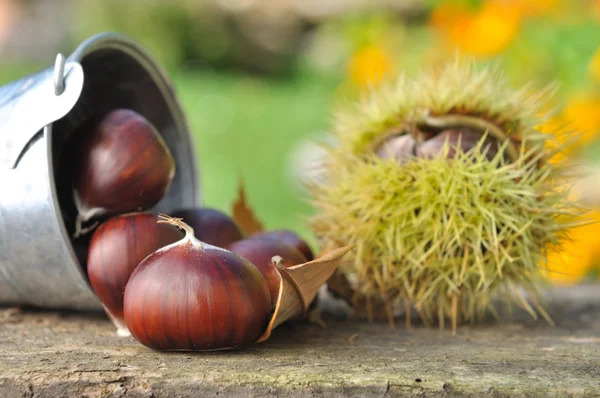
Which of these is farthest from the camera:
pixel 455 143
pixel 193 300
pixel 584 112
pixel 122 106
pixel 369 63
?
pixel 369 63

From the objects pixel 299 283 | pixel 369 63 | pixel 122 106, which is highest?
pixel 369 63

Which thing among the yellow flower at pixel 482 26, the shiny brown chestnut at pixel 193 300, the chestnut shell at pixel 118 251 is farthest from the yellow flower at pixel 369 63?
the shiny brown chestnut at pixel 193 300

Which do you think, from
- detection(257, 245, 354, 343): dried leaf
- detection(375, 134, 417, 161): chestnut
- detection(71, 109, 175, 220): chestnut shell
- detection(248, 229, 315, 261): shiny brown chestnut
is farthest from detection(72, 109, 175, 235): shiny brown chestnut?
detection(375, 134, 417, 161): chestnut

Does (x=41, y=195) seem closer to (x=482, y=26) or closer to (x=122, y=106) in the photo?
(x=122, y=106)

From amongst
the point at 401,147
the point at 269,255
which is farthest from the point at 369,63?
the point at 269,255

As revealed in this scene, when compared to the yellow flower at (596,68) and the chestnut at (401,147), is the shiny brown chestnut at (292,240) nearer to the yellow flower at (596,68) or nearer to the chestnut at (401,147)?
the chestnut at (401,147)

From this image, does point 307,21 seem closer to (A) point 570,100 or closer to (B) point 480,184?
(A) point 570,100

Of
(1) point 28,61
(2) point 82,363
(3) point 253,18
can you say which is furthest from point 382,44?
(1) point 28,61
